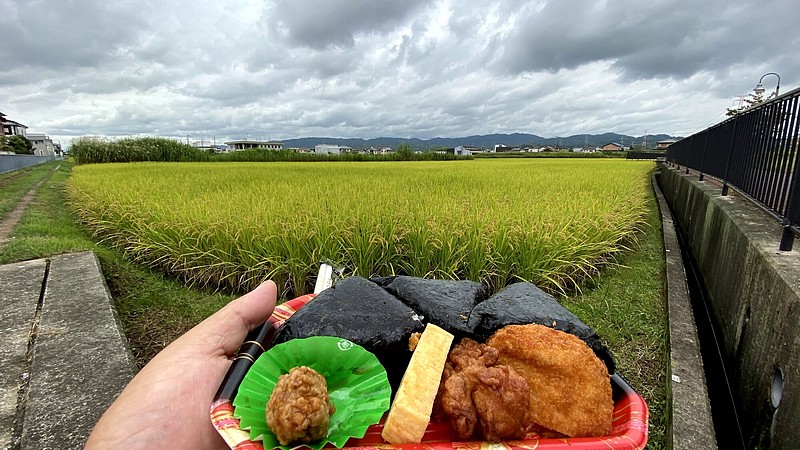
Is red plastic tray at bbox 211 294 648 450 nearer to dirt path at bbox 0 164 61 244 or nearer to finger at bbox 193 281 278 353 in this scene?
finger at bbox 193 281 278 353

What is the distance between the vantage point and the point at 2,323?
2.35m

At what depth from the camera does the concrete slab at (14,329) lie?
1598 millimetres

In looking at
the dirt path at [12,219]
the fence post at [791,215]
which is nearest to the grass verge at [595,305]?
the dirt path at [12,219]

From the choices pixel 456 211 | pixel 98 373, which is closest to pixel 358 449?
pixel 98 373

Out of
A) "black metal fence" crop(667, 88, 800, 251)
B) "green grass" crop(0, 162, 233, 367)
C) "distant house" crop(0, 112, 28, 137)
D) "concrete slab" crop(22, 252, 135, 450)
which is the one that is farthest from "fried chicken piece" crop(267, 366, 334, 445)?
"distant house" crop(0, 112, 28, 137)

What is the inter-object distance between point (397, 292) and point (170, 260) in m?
3.18

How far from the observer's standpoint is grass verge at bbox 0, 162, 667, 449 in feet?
7.20

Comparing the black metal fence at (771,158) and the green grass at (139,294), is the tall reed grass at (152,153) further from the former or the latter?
the black metal fence at (771,158)

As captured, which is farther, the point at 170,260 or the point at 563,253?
the point at 170,260

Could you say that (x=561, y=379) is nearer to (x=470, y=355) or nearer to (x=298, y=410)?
(x=470, y=355)

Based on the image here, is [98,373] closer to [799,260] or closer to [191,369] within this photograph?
[191,369]

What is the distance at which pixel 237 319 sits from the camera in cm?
115

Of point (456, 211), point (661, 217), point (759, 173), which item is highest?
point (759, 173)

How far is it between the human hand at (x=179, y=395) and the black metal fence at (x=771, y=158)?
2.42 meters
